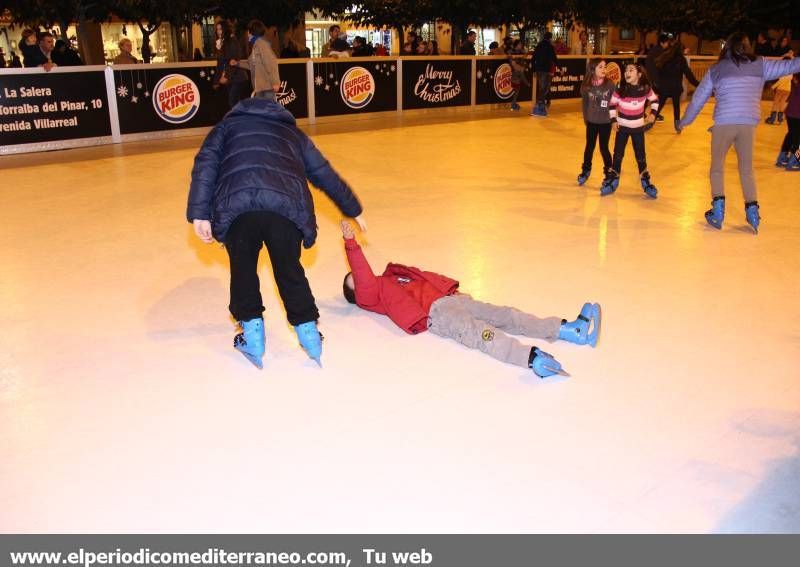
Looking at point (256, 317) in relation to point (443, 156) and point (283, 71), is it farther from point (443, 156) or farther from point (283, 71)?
point (283, 71)

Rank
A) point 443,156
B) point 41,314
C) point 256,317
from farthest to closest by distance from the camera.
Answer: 1. point 443,156
2. point 41,314
3. point 256,317

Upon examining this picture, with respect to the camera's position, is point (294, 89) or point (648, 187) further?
point (294, 89)

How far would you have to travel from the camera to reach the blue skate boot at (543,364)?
3.36 m

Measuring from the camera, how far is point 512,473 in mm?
2738

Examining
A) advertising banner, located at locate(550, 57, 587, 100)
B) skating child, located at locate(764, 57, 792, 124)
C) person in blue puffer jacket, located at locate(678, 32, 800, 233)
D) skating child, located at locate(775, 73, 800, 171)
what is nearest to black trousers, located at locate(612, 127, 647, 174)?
person in blue puffer jacket, located at locate(678, 32, 800, 233)

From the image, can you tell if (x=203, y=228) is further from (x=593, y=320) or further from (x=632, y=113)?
(x=632, y=113)

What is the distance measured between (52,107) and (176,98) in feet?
5.57

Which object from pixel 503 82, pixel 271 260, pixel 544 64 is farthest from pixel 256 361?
pixel 503 82

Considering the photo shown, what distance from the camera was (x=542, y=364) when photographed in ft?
11.0

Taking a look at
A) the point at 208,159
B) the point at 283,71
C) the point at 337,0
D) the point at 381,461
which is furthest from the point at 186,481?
the point at 337,0

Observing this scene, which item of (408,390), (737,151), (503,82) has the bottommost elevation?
(408,390)

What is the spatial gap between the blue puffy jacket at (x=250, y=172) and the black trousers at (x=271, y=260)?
0.14 feet
